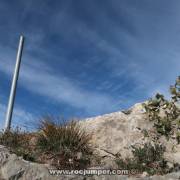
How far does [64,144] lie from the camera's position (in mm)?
10375

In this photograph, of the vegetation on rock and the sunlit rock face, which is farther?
the sunlit rock face

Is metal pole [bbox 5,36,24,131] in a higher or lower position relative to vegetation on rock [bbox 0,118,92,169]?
higher

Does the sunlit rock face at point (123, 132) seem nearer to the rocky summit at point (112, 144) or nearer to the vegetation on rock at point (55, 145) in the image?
the rocky summit at point (112, 144)

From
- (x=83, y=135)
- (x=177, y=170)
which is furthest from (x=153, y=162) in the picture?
(x=83, y=135)

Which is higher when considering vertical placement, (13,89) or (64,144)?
(13,89)

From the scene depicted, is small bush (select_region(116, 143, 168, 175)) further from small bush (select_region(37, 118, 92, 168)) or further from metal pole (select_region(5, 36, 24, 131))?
metal pole (select_region(5, 36, 24, 131))

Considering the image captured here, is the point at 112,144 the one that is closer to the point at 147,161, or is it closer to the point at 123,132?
the point at 123,132

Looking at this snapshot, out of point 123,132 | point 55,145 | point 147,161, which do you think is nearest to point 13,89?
point 55,145

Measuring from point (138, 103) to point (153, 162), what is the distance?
307cm

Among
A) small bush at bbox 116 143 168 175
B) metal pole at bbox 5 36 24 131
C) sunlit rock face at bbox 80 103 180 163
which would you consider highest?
metal pole at bbox 5 36 24 131

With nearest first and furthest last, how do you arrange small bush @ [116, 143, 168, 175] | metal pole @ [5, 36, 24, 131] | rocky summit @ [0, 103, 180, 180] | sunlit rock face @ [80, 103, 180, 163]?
rocky summit @ [0, 103, 180, 180] < small bush @ [116, 143, 168, 175] < sunlit rock face @ [80, 103, 180, 163] < metal pole @ [5, 36, 24, 131]

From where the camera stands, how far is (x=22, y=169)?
9109 millimetres

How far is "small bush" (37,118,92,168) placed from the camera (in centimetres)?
986

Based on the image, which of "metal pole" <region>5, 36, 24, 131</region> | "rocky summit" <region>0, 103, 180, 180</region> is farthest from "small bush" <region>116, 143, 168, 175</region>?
"metal pole" <region>5, 36, 24, 131</region>
